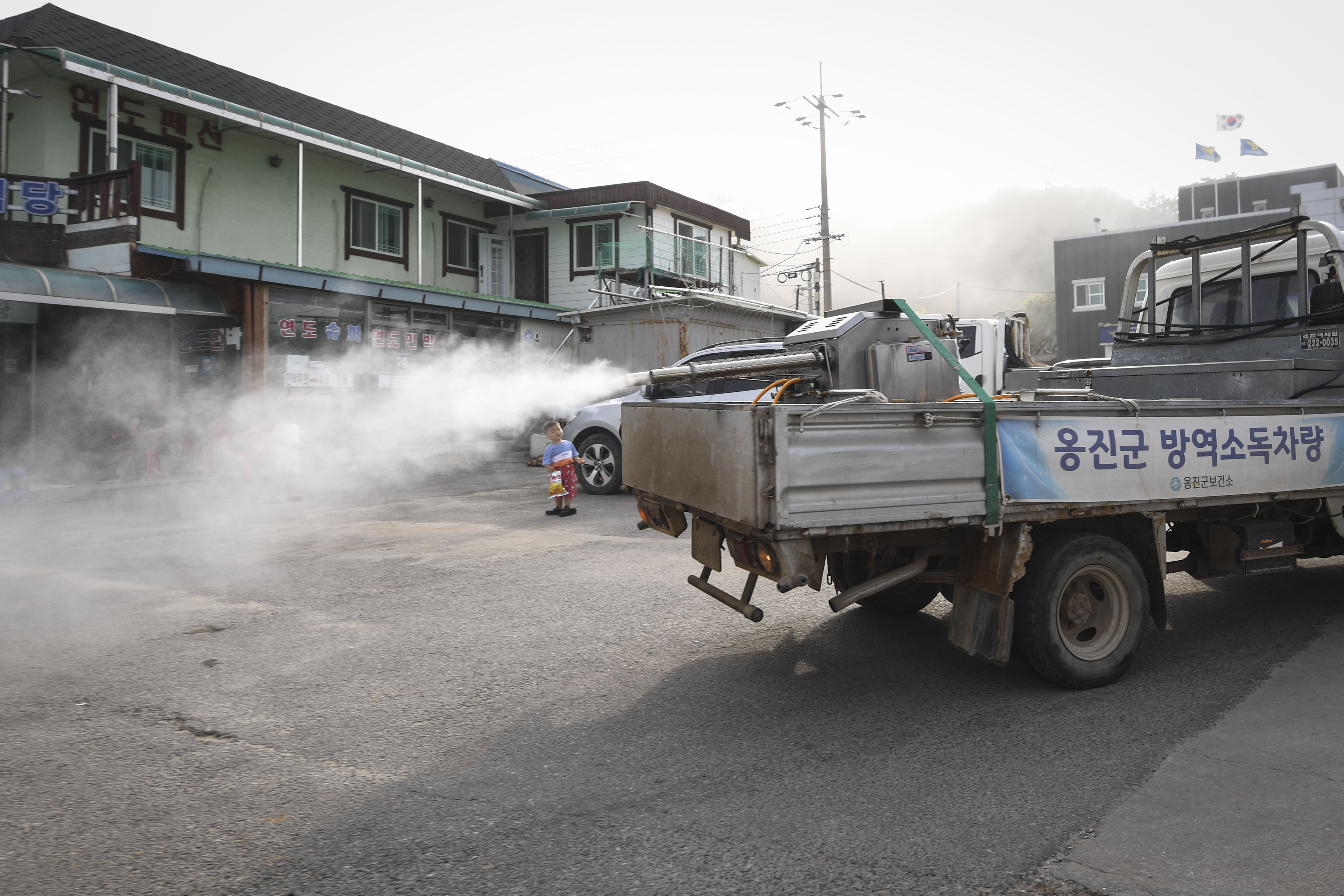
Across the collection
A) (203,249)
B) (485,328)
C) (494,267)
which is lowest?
(485,328)

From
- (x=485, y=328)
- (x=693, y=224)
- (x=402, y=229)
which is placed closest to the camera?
(x=485, y=328)

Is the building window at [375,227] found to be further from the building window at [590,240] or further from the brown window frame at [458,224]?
the building window at [590,240]

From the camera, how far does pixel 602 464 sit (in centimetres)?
1287

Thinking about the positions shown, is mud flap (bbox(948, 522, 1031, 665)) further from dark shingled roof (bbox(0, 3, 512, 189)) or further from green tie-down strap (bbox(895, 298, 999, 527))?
dark shingled roof (bbox(0, 3, 512, 189))

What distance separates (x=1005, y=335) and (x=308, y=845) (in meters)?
12.1

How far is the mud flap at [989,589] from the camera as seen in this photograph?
4.29 meters

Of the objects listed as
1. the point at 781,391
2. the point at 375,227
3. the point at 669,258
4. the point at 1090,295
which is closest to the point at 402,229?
the point at 375,227

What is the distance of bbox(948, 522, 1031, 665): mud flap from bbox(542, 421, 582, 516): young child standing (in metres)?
6.87

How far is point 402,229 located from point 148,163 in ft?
20.1

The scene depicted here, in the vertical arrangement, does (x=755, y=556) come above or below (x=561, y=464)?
below

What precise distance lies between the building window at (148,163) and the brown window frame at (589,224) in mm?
10146

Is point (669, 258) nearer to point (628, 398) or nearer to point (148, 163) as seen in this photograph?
point (148, 163)

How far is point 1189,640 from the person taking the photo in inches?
213

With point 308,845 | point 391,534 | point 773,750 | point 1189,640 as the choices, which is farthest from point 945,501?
point 391,534
